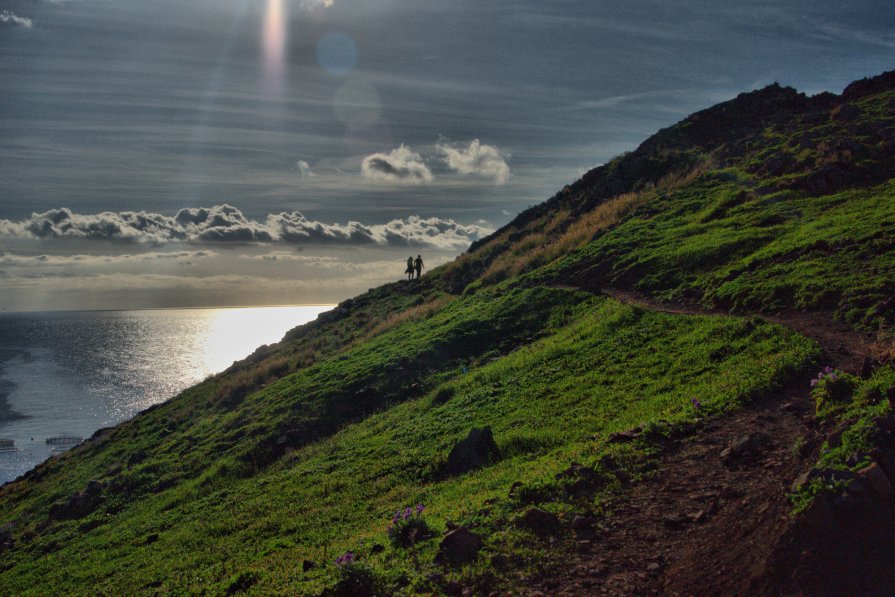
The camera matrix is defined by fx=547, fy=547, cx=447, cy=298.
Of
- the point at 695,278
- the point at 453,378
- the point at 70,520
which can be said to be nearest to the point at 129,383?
the point at 70,520

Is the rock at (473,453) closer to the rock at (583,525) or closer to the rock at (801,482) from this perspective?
the rock at (583,525)

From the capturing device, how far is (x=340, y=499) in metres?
15.2

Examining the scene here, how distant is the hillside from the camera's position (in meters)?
7.68

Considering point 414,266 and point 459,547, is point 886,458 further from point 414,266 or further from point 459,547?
point 414,266

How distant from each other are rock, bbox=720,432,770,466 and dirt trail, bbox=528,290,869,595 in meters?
0.05

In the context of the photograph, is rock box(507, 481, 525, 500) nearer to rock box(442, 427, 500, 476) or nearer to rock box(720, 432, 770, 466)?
rock box(442, 427, 500, 476)

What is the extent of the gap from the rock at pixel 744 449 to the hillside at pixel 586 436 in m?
0.04

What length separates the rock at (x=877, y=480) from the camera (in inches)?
257

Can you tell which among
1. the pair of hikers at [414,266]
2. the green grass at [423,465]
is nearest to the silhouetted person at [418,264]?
the pair of hikers at [414,266]

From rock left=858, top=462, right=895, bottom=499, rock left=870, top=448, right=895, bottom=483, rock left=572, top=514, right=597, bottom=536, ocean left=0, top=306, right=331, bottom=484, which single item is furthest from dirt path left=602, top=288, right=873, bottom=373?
ocean left=0, top=306, right=331, bottom=484

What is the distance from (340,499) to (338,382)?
13217mm

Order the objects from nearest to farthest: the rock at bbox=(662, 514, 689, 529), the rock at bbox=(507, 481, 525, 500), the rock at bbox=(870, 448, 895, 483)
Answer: the rock at bbox=(870, 448, 895, 483), the rock at bbox=(662, 514, 689, 529), the rock at bbox=(507, 481, 525, 500)

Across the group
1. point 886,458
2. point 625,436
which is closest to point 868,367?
point 886,458

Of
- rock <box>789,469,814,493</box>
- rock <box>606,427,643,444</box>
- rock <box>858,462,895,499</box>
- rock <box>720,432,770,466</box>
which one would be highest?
rock <box>858,462,895,499</box>
